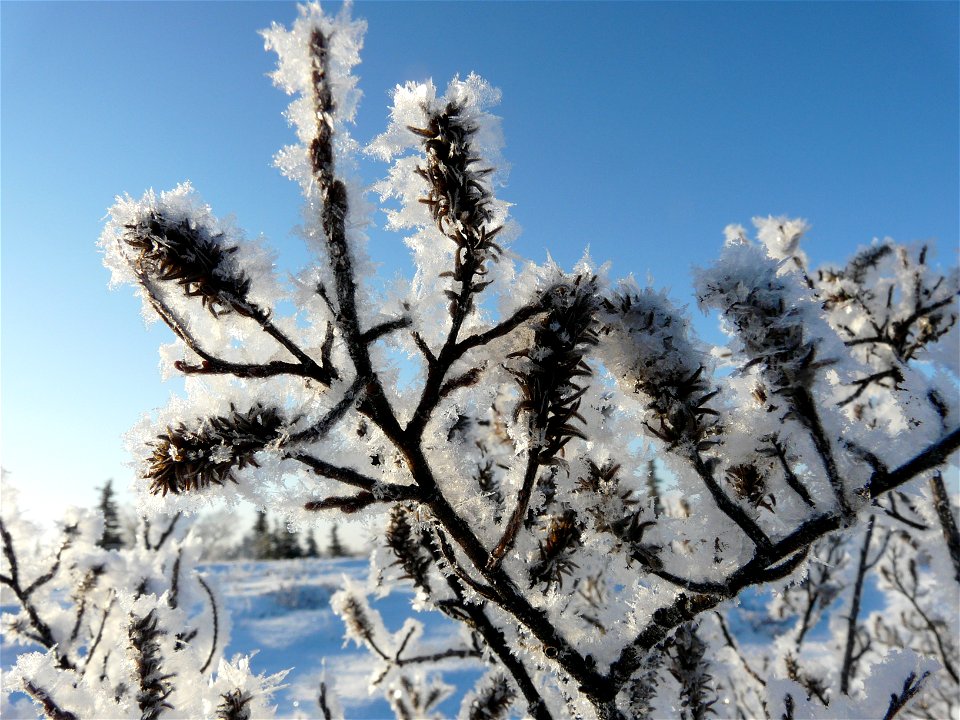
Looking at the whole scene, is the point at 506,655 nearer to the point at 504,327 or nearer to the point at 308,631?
the point at 504,327

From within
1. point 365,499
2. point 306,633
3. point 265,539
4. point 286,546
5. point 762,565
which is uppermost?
point 265,539

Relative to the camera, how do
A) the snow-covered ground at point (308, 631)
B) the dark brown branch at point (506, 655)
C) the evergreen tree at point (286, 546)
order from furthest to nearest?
the evergreen tree at point (286, 546), the snow-covered ground at point (308, 631), the dark brown branch at point (506, 655)

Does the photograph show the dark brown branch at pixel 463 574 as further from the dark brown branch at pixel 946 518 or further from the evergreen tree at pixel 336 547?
the evergreen tree at pixel 336 547

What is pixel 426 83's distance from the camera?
3.20 ft

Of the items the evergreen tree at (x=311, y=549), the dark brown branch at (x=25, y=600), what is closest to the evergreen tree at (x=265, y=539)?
the evergreen tree at (x=311, y=549)

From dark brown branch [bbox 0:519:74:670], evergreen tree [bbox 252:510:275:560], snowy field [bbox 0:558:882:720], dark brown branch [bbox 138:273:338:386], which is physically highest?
evergreen tree [bbox 252:510:275:560]

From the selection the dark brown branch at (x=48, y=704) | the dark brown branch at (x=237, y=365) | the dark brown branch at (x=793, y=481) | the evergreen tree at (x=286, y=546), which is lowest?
the dark brown branch at (x=793, y=481)

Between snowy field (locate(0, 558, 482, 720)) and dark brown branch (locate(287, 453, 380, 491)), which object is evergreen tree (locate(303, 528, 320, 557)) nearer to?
snowy field (locate(0, 558, 482, 720))

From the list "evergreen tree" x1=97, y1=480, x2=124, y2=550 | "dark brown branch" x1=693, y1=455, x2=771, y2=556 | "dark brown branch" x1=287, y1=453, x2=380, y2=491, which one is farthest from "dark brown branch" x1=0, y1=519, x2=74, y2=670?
"evergreen tree" x1=97, y1=480, x2=124, y2=550

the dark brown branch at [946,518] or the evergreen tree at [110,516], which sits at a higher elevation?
the evergreen tree at [110,516]

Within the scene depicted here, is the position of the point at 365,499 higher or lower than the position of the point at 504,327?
lower

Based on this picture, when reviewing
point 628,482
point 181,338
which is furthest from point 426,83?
point 628,482

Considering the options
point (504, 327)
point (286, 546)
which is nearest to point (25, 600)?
point (504, 327)

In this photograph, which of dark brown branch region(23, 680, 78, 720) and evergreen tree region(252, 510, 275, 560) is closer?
dark brown branch region(23, 680, 78, 720)
